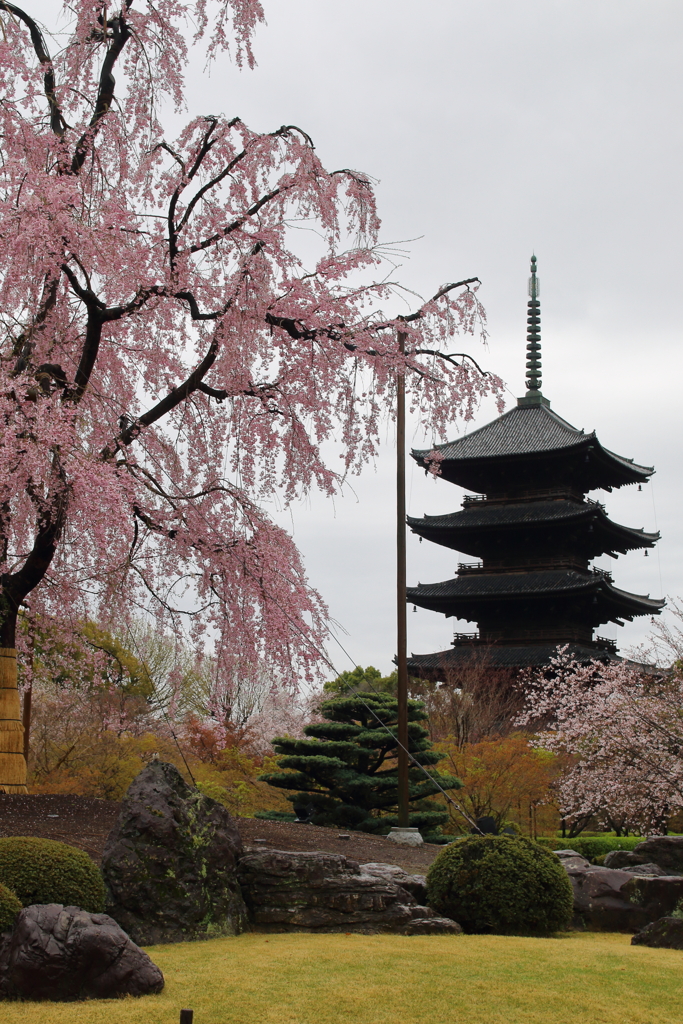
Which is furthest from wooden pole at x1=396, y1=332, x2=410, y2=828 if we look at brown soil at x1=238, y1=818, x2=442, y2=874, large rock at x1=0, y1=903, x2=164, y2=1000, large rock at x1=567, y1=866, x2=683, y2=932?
large rock at x1=0, y1=903, x2=164, y2=1000

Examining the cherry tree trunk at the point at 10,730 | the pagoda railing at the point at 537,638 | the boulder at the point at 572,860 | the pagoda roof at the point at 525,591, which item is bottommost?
the boulder at the point at 572,860

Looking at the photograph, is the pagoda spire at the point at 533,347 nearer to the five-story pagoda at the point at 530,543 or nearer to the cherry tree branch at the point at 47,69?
the five-story pagoda at the point at 530,543

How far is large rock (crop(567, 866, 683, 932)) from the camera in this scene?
8164 mm

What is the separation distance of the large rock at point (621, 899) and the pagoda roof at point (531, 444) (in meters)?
19.5

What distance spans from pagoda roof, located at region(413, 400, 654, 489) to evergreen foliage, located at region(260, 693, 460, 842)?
1253cm

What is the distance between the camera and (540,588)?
2797 cm

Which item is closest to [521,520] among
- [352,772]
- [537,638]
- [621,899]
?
[537,638]

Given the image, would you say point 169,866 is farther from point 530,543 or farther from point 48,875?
point 530,543

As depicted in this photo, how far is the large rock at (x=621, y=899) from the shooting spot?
816 centimetres

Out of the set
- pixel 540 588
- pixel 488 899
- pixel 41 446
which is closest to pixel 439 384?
pixel 41 446

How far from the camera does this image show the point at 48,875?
18.6ft

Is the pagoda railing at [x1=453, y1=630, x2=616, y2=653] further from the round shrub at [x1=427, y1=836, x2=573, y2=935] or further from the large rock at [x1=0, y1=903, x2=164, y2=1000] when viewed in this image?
the large rock at [x1=0, y1=903, x2=164, y2=1000]

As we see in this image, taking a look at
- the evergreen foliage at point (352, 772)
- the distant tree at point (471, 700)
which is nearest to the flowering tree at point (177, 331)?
the evergreen foliage at point (352, 772)

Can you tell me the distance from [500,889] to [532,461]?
23.1m
